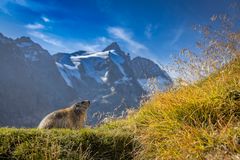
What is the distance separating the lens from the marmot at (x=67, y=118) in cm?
891

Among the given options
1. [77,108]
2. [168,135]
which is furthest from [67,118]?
[168,135]

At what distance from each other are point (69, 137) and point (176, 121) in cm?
202

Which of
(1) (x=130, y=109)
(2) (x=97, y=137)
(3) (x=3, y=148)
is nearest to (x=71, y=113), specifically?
(1) (x=130, y=109)

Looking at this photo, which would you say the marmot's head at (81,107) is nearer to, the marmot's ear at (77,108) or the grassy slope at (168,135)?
the marmot's ear at (77,108)

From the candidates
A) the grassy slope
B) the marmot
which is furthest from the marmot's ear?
the grassy slope

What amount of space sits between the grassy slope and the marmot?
2.76 m

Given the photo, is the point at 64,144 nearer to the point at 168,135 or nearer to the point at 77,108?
the point at 168,135

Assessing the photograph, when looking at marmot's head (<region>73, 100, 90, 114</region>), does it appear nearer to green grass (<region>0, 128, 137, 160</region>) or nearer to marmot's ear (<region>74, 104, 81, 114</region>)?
marmot's ear (<region>74, 104, 81, 114</region>)

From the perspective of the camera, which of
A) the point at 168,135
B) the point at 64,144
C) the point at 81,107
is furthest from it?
the point at 81,107

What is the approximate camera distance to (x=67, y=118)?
31.7ft

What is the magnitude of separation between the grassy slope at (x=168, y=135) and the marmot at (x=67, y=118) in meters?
2.76

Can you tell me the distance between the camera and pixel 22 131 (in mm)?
6016

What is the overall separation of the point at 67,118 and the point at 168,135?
16.4 ft

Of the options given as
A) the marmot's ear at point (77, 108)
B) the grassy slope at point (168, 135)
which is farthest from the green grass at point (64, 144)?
the marmot's ear at point (77, 108)
